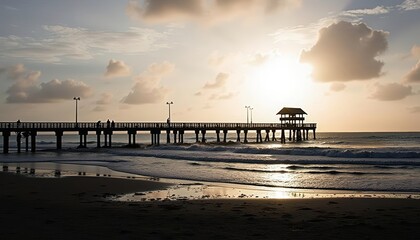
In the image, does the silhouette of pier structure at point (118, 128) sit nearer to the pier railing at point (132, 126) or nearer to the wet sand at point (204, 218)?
the pier railing at point (132, 126)

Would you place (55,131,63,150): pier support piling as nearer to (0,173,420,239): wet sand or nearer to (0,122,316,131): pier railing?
(0,122,316,131): pier railing

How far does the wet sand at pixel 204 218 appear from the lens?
840cm

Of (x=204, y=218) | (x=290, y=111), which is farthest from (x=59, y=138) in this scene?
(x=204, y=218)

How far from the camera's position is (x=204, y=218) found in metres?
10.1

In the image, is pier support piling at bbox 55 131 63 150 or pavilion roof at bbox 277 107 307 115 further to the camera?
pavilion roof at bbox 277 107 307 115

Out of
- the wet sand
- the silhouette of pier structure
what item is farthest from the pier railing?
the wet sand

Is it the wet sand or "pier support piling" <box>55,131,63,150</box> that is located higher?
"pier support piling" <box>55,131,63,150</box>

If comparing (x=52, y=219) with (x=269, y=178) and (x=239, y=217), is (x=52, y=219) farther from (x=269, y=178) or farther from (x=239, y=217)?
(x=269, y=178)

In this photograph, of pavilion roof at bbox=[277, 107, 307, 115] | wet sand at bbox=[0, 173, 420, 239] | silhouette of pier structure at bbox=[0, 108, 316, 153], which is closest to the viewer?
wet sand at bbox=[0, 173, 420, 239]

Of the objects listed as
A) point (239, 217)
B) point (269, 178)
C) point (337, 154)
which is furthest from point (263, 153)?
point (239, 217)

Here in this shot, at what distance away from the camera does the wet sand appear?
27.6 ft

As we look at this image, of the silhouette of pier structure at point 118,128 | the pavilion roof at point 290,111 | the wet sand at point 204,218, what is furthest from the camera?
the pavilion roof at point 290,111

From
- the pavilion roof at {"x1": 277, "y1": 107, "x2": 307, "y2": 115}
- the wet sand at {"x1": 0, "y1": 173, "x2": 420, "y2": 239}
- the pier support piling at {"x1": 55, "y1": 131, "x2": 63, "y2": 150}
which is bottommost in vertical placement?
the wet sand at {"x1": 0, "y1": 173, "x2": 420, "y2": 239}

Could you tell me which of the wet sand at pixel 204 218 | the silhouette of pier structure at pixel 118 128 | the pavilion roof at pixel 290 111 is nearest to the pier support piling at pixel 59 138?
the silhouette of pier structure at pixel 118 128
